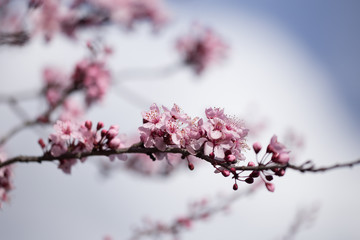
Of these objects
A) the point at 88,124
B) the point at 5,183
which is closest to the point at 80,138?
the point at 88,124

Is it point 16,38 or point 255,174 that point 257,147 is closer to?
point 255,174

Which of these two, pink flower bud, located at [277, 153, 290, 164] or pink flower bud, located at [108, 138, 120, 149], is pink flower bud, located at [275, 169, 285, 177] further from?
pink flower bud, located at [108, 138, 120, 149]

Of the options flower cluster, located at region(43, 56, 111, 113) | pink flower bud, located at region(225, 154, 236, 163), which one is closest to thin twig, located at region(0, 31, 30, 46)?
flower cluster, located at region(43, 56, 111, 113)

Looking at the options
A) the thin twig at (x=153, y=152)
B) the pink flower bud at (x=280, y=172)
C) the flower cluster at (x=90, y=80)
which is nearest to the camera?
the thin twig at (x=153, y=152)

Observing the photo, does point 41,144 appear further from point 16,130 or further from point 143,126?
point 16,130

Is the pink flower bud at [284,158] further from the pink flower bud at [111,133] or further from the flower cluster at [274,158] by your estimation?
the pink flower bud at [111,133]

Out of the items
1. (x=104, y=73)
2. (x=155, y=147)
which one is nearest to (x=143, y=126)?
(x=155, y=147)

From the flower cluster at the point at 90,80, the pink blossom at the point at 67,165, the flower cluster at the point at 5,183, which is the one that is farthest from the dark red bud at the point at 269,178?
the flower cluster at the point at 90,80
